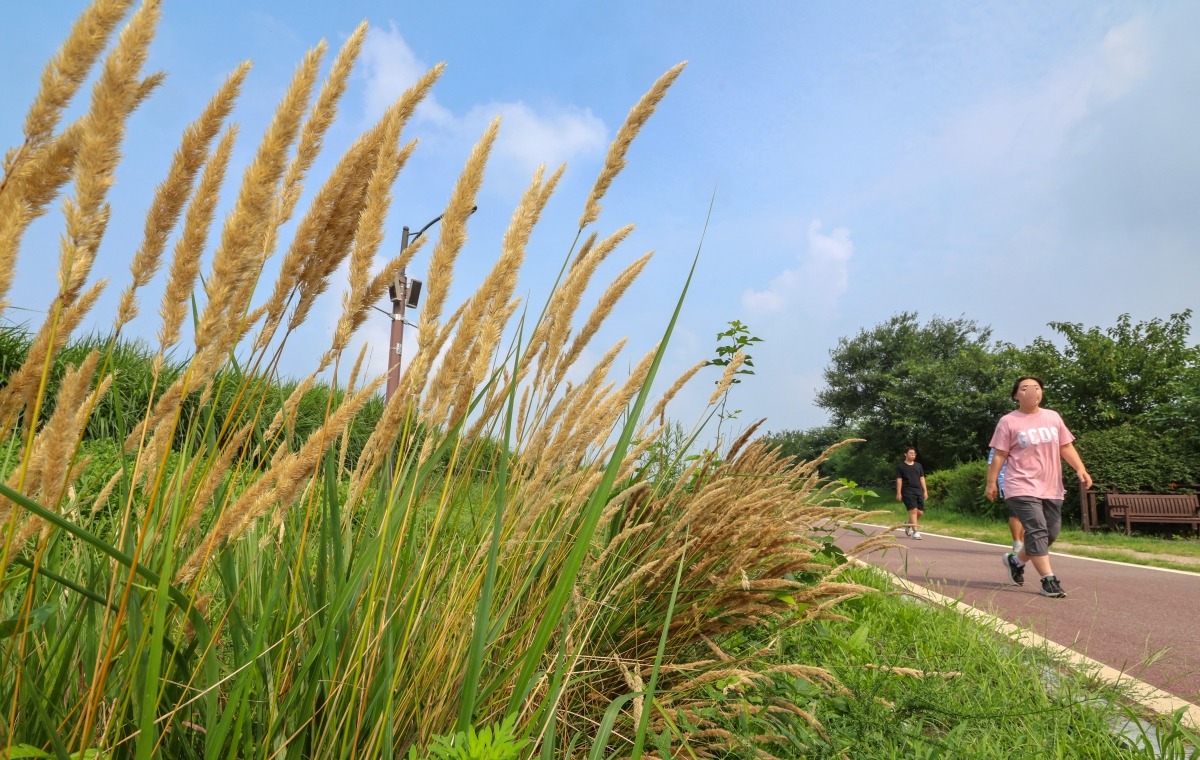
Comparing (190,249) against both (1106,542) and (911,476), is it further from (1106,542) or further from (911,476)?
(1106,542)

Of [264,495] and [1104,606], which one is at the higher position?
[264,495]

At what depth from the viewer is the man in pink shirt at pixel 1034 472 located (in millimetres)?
6637

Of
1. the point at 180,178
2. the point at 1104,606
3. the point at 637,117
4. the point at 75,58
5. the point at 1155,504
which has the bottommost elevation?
the point at 1104,606

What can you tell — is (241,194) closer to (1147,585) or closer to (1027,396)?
(1027,396)

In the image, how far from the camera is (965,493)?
2448 centimetres

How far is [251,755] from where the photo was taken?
1.13 m

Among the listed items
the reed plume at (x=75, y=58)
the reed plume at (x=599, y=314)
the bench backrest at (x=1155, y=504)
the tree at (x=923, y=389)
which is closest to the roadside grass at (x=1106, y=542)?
the bench backrest at (x=1155, y=504)

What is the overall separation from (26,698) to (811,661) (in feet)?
9.03

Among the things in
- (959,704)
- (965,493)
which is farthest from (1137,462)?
(959,704)

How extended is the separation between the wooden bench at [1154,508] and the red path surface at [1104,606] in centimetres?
859

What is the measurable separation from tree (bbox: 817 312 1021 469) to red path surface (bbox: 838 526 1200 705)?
29.4 metres

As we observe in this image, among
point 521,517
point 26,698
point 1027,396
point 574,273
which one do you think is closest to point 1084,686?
point 521,517

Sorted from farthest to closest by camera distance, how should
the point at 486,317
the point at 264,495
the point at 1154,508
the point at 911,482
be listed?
1. the point at 1154,508
2. the point at 911,482
3. the point at 486,317
4. the point at 264,495

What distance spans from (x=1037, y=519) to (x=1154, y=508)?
14.7 m
